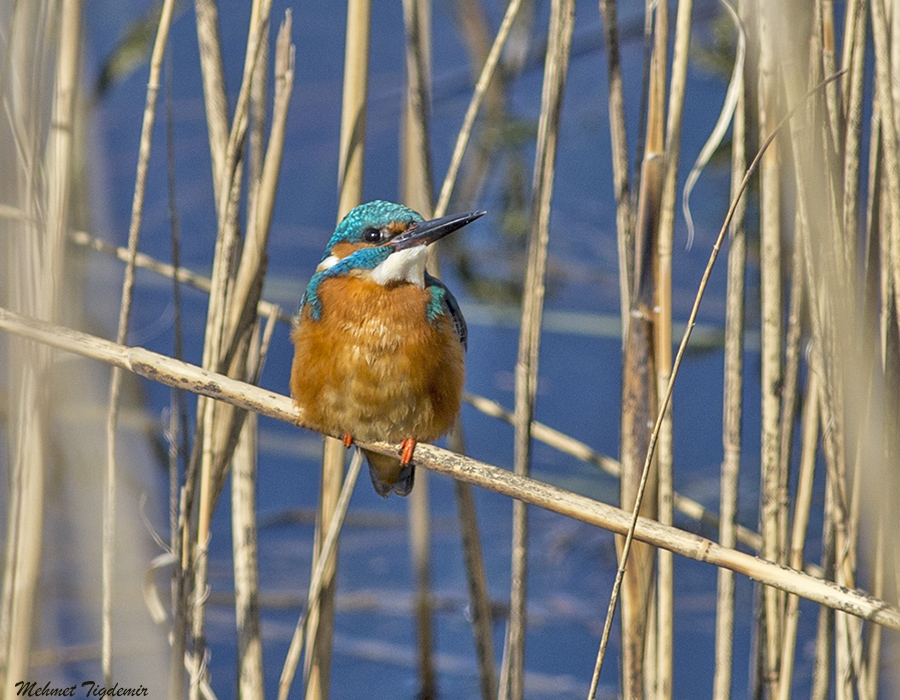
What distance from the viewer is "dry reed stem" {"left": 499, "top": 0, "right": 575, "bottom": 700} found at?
217cm

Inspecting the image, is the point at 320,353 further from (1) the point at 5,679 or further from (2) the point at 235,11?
(2) the point at 235,11

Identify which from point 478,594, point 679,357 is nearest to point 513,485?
point 679,357

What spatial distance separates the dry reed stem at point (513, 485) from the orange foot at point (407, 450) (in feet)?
0.39

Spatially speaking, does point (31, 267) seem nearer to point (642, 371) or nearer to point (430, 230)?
point (430, 230)

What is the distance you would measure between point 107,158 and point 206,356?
3.50 meters

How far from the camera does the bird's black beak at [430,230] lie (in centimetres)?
234

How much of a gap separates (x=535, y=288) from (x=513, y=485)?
0.60m

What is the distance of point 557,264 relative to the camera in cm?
532

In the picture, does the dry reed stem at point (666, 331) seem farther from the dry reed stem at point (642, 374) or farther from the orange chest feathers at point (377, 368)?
the orange chest feathers at point (377, 368)

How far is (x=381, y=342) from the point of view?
244cm

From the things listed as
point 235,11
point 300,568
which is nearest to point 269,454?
point 300,568

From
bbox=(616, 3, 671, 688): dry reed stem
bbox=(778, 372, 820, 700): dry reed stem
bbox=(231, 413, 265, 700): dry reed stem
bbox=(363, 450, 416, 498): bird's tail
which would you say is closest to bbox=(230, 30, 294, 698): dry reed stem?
bbox=(231, 413, 265, 700): dry reed stem

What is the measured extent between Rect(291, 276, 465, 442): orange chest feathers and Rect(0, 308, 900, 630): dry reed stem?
211mm

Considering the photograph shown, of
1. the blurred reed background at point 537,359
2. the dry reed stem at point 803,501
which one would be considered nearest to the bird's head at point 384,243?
the blurred reed background at point 537,359
